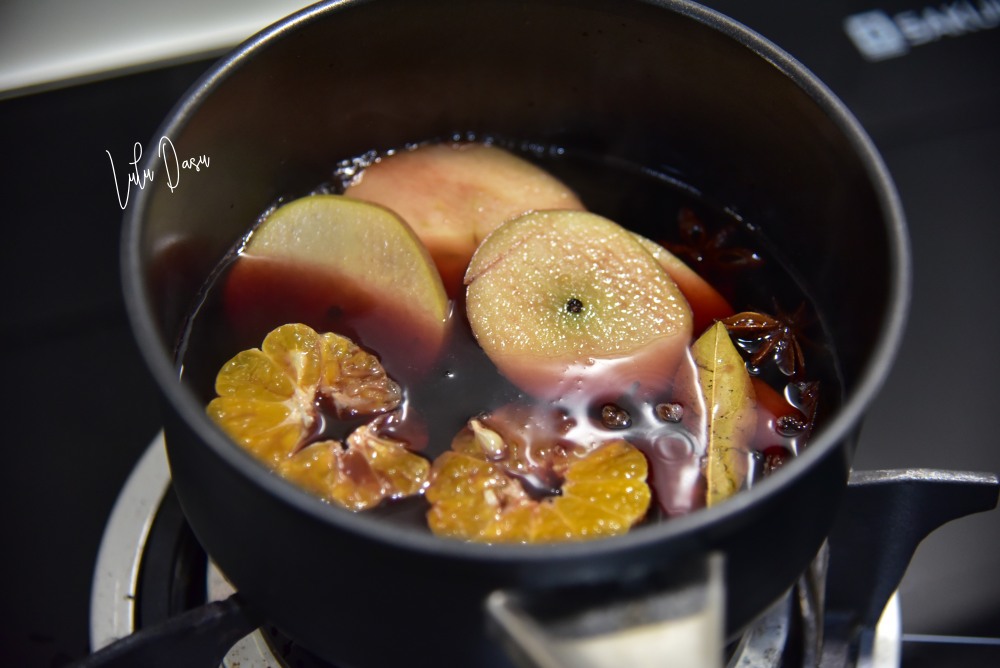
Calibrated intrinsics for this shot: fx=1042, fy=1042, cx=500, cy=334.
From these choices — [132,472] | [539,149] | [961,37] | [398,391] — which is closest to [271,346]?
[398,391]

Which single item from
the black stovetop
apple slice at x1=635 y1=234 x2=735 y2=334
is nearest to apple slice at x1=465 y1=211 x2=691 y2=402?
apple slice at x1=635 y1=234 x2=735 y2=334

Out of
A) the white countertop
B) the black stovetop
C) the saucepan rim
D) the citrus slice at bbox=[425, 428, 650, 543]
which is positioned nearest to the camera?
the saucepan rim

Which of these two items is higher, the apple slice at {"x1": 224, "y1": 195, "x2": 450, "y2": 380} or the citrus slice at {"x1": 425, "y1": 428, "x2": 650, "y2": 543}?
the apple slice at {"x1": 224, "y1": 195, "x2": 450, "y2": 380}

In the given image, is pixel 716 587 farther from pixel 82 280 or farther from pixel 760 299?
pixel 82 280

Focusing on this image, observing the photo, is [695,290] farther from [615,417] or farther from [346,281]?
[346,281]

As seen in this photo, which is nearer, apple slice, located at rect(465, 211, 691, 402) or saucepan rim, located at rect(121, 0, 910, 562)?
saucepan rim, located at rect(121, 0, 910, 562)

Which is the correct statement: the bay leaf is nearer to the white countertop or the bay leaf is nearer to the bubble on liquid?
the bubble on liquid
